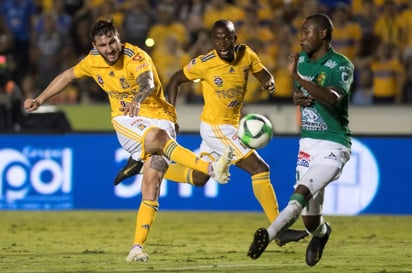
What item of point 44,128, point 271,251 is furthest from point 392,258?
point 44,128

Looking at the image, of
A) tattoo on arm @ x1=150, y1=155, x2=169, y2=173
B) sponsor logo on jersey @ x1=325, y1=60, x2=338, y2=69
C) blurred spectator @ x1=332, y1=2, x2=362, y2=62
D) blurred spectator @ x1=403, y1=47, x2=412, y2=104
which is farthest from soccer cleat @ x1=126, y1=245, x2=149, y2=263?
blurred spectator @ x1=332, y1=2, x2=362, y2=62

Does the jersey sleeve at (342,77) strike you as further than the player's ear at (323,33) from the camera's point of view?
No

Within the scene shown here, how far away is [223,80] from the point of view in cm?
1165

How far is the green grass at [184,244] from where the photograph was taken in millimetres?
9791

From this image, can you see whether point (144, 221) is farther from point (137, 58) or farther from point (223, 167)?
point (137, 58)

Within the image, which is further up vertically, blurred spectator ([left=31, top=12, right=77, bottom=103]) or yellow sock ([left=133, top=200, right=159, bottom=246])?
blurred spectator ([left=31, top=12, right=77, bottom=103])

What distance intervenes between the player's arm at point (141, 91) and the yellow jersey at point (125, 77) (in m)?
0.16

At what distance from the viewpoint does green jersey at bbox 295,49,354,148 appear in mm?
9156

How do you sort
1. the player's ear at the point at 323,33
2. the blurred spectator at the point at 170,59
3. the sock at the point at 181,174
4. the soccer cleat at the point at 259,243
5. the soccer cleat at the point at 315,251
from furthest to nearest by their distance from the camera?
1. the blurred spectator at the point at 170,59
2. the sock at the point at 181,174
3. the soccer cleat at the point at 315,251
4. the player's ear at the point at 323,33
5. the soccer cleat at the point at 259,243

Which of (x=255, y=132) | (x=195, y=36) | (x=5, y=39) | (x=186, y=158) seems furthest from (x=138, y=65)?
(x=5, y=39)

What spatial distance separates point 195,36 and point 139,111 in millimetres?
8656

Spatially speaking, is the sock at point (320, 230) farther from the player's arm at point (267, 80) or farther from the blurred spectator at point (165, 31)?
the blurred spectator at point (165, 31)

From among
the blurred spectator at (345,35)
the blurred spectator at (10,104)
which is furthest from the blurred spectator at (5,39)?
the blurred spectator at (345,35)

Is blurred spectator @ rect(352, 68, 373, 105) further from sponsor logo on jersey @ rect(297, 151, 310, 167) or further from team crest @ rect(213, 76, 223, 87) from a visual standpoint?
sponsor logo on jersey @ rect(297, 151, 310, 167)
